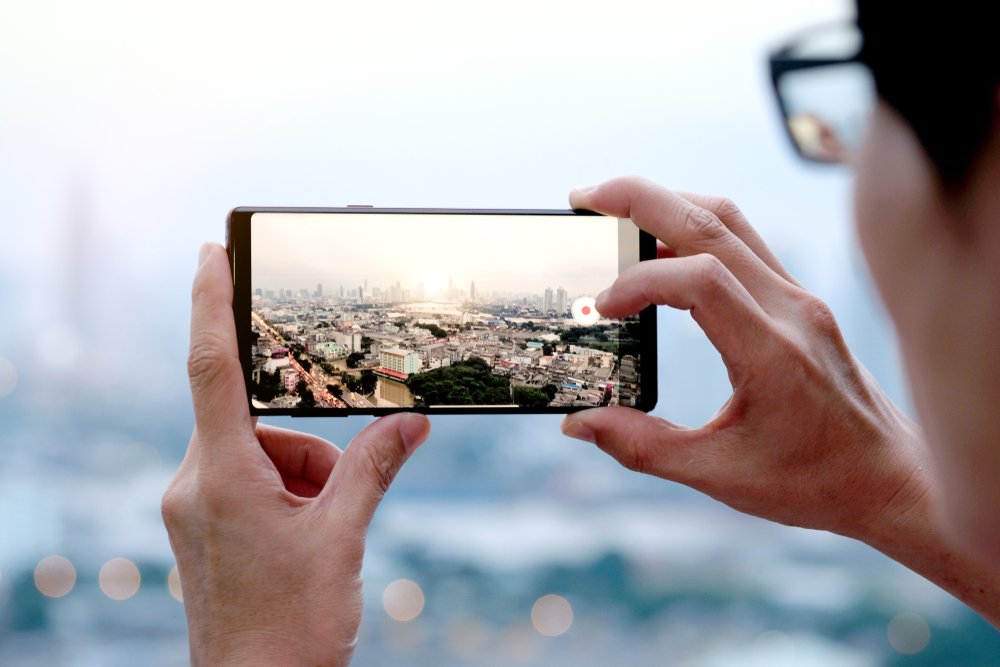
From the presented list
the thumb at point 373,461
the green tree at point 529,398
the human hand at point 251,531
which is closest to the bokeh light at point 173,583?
the human hand at point 251,531

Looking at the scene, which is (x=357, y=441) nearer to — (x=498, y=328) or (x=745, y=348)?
(x=498, y=328)

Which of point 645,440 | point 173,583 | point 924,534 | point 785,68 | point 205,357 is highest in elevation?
point 785,68

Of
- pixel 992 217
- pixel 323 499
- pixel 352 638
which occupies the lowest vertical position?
pixel 352 638

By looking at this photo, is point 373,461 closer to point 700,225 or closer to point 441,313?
point 441,313

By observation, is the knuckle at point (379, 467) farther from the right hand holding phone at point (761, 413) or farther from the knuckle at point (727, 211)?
the knuckle at point (727, 211)

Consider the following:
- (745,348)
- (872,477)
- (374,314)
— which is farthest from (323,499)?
(872,477)

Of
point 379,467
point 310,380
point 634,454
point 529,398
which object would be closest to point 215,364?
point 310,380
